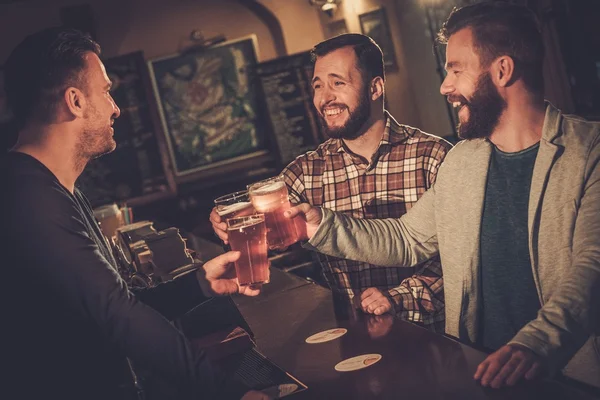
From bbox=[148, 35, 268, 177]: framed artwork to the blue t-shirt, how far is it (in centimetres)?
683

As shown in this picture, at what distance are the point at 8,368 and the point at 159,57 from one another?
740 centimetres

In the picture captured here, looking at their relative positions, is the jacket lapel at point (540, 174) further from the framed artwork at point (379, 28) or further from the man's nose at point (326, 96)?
the framed artwork at point (379, 28)

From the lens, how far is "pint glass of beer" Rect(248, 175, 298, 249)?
7.07 ft

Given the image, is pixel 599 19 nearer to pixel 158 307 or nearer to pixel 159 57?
pixel 158 307

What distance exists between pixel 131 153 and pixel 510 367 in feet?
24.2

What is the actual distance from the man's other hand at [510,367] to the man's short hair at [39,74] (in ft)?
4.66

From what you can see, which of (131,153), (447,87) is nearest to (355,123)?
(447,87)

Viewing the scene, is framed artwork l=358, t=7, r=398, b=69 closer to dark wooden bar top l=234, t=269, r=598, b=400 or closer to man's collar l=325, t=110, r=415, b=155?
man's collar l=325, t=110, r=415, b=155

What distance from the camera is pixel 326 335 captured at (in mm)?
1938

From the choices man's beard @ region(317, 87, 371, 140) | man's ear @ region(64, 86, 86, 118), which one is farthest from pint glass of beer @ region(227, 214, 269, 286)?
man's beard @ region(317, 87, 371, 140)

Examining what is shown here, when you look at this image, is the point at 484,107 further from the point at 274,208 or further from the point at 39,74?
the point at 39,74

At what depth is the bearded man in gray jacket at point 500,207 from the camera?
188 cm

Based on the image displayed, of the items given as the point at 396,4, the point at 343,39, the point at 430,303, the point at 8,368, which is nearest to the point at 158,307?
the point at 8,368

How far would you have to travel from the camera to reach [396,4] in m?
8.92
